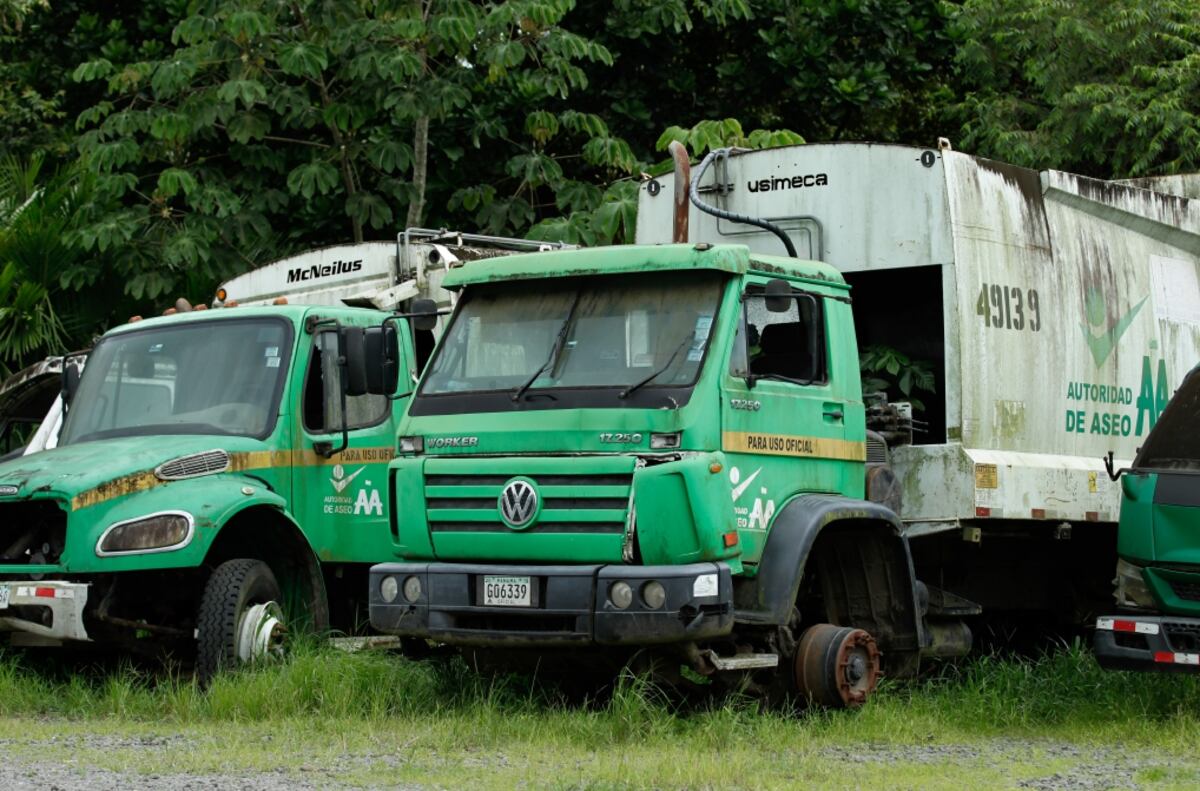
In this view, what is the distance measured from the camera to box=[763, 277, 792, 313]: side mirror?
8758 mm

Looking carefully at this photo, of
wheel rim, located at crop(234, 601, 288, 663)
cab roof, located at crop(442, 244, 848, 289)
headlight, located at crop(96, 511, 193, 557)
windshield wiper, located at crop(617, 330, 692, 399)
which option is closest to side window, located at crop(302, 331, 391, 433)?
wheel rim, located at crop(234, 601, 288, 663)

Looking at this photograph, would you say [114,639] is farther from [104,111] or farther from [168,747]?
[104,111]

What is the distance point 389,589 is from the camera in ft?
29.7

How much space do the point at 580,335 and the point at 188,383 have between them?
10.5 ft

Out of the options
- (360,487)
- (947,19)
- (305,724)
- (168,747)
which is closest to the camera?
(168,747)

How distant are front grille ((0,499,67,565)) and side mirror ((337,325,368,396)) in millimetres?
1726

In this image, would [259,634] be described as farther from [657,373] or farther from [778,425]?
[778,425]

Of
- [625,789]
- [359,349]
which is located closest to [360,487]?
[359,349]

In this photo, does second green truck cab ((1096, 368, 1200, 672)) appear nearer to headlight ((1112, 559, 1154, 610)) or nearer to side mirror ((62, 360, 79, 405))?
headlight ((1112, 559, 1154, 610))

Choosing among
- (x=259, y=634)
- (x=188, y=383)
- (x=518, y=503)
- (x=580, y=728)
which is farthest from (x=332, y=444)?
(x=580, y=728)

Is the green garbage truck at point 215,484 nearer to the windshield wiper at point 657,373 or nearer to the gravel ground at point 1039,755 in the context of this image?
the windshield wiper at point 657,373

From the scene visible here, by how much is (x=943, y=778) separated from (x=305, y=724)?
316 centimetres

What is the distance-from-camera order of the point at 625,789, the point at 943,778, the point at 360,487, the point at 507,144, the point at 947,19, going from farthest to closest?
the point at 947,19
the point at 507,144
the point at 360,487
the point at 943,778
the point at 625,789

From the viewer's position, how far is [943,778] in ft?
25.1
